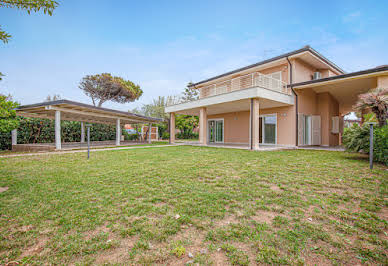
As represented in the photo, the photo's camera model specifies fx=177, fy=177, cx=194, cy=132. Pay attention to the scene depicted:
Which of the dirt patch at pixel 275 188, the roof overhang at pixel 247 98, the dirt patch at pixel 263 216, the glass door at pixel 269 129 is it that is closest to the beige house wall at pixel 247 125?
the glass door at pixel 269 129

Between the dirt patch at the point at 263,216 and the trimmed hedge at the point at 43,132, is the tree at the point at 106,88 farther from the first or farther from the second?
the dirt patch at the point at 263,216

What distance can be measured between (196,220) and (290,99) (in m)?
11.0

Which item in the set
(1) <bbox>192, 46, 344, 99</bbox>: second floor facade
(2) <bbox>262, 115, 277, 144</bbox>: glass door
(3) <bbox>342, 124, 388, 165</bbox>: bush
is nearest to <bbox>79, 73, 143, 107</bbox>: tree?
(1) <bbox>192, 46, 344, 99</bbox>: second floor facade

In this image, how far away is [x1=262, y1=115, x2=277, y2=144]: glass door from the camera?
1213cm

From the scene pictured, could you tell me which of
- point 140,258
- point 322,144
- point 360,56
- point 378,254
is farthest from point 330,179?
point 360,56

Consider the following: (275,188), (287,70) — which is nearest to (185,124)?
(287,70)

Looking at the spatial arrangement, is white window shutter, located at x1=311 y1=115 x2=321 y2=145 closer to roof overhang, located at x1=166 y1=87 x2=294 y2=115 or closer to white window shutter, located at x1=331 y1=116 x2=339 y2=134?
white window shutter, located at x1=331 y1=116 x2=339 y2=134

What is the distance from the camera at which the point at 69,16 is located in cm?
1152

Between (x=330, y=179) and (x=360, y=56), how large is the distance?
3123cm

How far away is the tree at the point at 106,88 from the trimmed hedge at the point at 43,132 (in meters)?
8.64

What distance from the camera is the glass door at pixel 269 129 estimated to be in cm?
1213

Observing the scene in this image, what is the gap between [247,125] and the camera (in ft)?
46.5

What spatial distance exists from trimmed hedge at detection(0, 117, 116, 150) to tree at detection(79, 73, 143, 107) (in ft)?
28.3

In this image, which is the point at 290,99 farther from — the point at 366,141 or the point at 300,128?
the point at 366,141
